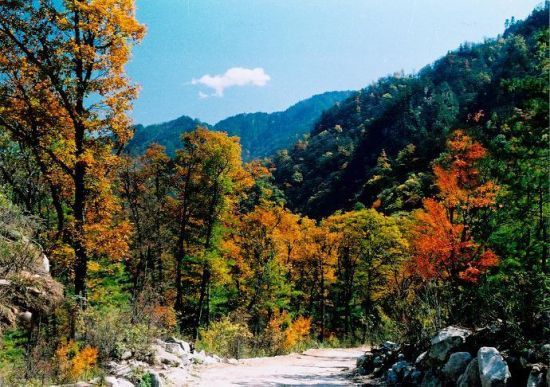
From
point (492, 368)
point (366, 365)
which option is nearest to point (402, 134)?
point (366, 365)

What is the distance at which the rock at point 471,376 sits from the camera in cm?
595

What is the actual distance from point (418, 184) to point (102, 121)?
189ft

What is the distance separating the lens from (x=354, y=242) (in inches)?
1380

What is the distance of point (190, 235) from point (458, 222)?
50.3 ft

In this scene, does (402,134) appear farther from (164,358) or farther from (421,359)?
(421,359)

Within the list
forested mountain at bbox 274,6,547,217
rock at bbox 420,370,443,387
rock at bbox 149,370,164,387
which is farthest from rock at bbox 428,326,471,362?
forested mountain at bbox 274,6,547,217

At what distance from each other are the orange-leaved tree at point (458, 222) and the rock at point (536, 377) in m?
12.0

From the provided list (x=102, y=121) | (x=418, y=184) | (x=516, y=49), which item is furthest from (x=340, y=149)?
(x=102, y=121)

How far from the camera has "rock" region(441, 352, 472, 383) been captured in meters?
6.68

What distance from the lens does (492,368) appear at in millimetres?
5477

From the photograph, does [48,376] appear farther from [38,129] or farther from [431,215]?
[431,215]

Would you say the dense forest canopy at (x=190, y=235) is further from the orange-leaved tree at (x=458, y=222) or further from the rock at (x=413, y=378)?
the rock at (x=413, y=378)

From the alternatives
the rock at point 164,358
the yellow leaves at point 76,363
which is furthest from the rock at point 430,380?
the yellow leaves at point 76,363

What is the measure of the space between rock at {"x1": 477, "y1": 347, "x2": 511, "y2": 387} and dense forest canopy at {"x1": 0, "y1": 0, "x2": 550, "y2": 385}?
334 mm
